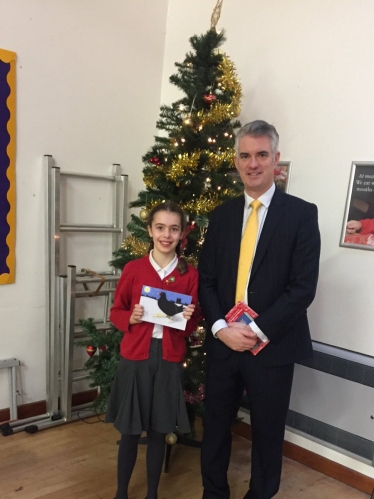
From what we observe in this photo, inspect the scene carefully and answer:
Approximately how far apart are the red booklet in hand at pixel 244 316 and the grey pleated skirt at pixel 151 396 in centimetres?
33

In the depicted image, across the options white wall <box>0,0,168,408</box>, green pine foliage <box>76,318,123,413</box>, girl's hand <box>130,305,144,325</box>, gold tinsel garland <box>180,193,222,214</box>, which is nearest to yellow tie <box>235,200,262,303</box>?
girl's hand <box>130,305,144,325</box>

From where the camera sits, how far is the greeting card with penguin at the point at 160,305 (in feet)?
5.74

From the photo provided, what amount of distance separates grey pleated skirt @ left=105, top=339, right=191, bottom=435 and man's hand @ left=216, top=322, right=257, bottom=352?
0.27 m

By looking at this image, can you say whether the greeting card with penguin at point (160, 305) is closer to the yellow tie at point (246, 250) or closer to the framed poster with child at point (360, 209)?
the yellow tie at point (246, 250)

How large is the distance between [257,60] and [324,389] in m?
2.02

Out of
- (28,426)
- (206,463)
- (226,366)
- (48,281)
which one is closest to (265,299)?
(226,366)

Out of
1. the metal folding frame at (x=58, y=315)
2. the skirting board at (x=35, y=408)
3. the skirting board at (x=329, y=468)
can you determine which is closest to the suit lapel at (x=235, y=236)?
the metal folding frame at (x=58, y=315)

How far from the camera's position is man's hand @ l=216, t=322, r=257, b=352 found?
1701 millimetres

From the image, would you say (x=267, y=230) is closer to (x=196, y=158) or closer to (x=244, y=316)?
(x=244, y=316)

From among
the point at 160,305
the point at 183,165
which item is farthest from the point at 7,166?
the point at 160,305

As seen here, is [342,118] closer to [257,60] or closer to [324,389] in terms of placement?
[257,60]

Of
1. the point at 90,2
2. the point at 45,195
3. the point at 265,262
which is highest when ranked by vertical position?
the point at 90,2

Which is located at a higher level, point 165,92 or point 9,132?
point 165,92

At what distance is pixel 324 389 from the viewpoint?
2502 mm
